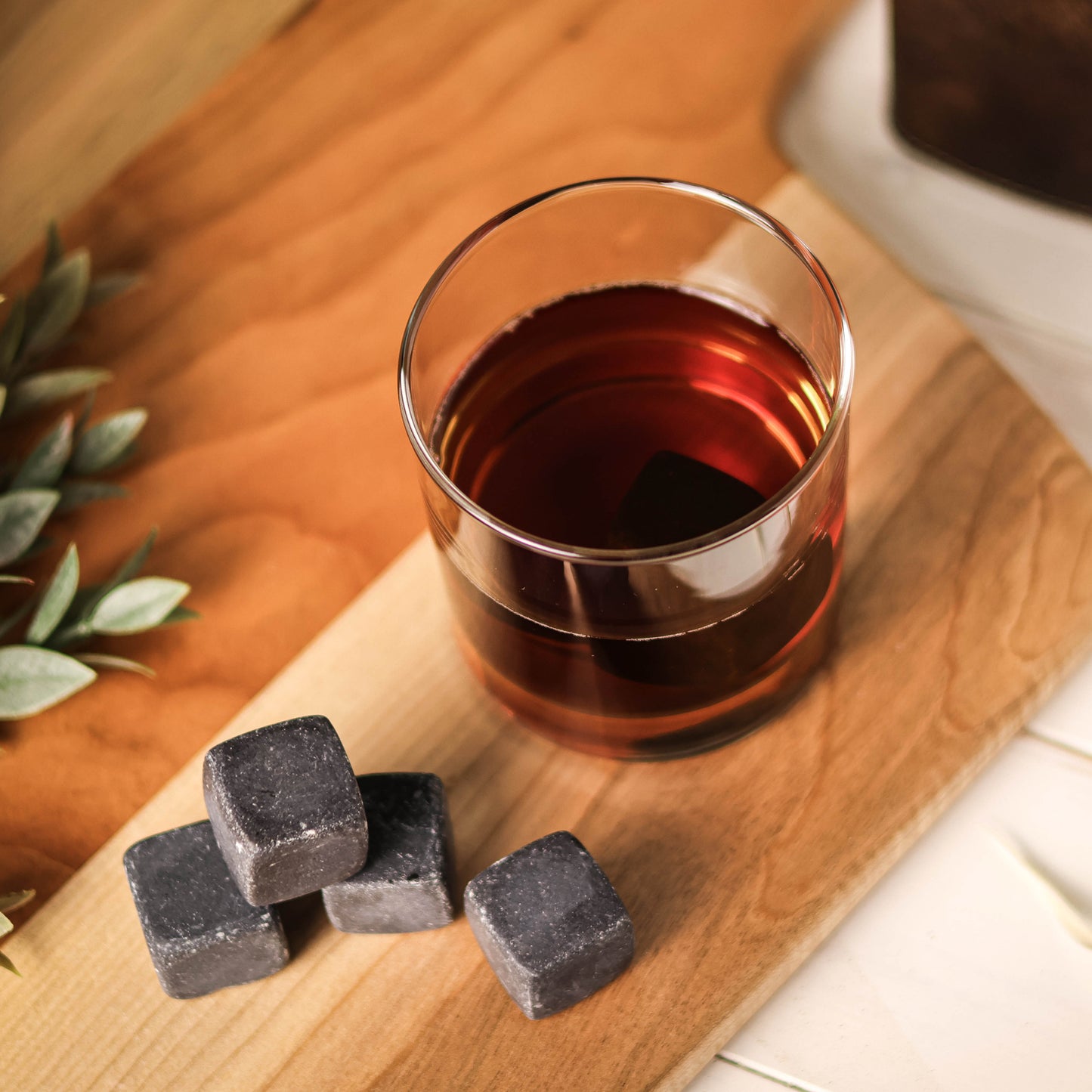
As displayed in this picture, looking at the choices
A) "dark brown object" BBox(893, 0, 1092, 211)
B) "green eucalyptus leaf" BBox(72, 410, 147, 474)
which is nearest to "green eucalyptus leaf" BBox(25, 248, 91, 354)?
"green eucalyptus leaf" BBox(72, 410, 147, 474)

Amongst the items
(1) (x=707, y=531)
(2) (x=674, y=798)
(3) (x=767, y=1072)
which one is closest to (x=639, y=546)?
(1) (x=707, y=531)

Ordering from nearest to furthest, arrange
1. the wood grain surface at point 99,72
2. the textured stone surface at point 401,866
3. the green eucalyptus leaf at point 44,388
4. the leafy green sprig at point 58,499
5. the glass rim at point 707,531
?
the glass rim at point 707,531, the textured stone surface at point 401,866, the leafy green sprig at point 58,499, the green eucalyptus leaf at point 44,388, the wood grain surface at point 99,72

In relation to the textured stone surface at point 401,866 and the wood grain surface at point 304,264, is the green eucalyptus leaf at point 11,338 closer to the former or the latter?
the wood grain surface at point 304,264

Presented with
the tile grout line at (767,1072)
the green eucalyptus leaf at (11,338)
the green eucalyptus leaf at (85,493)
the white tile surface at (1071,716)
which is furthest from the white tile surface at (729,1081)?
the green eucalyptus leaf at (11,338)

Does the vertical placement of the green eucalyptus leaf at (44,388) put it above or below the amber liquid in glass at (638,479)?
above

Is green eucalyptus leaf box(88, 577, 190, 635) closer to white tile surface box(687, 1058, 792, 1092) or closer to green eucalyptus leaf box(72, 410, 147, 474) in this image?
green eucalyptus leaf box(72, 410, 147, 474)

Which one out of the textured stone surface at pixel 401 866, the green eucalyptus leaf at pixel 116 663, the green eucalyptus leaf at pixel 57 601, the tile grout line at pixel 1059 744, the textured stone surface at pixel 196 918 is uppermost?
the green eucalyptus leaf at pixel 57 601

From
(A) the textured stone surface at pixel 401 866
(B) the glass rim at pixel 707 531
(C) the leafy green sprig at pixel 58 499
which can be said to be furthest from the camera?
(C) the leafy green sprig at pixel 58 499
